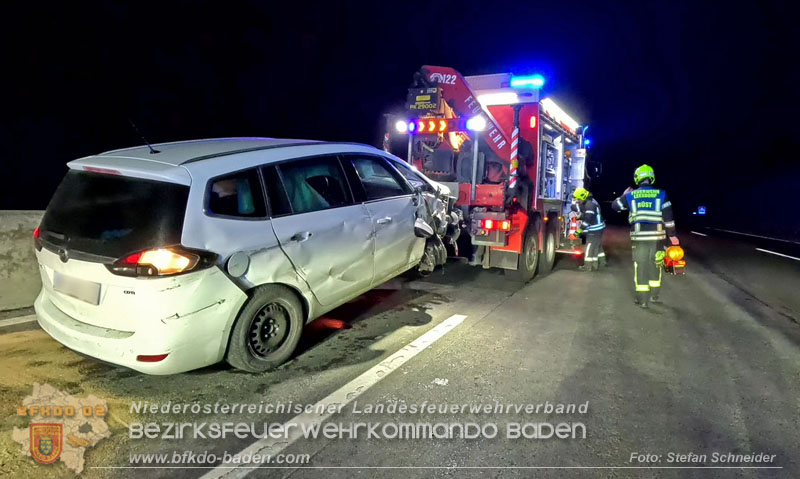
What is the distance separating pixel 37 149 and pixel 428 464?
15.6 m

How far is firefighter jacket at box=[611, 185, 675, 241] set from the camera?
21.7 ft

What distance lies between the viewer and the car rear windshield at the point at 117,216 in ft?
10.8

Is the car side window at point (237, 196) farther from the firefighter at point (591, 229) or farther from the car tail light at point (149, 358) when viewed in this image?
the firefighter at point (591, 229)

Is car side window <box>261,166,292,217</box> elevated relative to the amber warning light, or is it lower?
lower

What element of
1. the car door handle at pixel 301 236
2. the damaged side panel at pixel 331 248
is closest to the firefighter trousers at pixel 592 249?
the damaged side panel at pixel 331 248

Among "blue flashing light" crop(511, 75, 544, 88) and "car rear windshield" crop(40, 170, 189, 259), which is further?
"blue flashing light" crop(511, 75, 544, 88)

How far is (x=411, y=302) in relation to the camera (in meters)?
6.32

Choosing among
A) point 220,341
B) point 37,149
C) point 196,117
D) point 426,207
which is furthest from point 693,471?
point 196,117

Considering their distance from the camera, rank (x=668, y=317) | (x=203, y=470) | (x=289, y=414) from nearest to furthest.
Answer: (x=203, y=470)
(x=289, y=414)
(x=668, y=317)

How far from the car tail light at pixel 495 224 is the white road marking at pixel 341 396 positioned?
238 centimetres

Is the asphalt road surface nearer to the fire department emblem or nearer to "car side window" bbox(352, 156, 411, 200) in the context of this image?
the fire department emblem

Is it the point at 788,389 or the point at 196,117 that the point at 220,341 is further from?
the point at 196,117

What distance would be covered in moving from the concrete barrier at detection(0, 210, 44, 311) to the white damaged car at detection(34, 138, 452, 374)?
6.25 feet

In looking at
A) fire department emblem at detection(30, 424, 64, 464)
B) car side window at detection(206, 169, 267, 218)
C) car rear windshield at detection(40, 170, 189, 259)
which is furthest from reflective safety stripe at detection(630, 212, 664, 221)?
fire department emblem at detection(30, 424, 64, 464)
